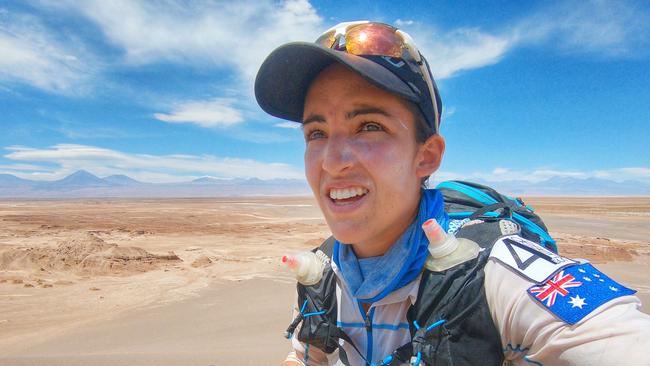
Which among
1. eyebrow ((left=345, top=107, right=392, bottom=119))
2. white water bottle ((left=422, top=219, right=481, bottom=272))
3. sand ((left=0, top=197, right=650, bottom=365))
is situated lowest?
sand ((left=0, top=197, right=650, bottom=365))

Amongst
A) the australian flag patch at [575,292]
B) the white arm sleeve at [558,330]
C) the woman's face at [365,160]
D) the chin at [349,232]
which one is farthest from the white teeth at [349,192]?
the australian flag patch at [575,292]

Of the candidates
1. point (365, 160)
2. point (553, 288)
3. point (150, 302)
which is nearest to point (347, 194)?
point (365, 160)

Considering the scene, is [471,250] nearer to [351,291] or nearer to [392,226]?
[392,226]

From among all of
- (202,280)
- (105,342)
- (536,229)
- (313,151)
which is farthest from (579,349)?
(202,280)

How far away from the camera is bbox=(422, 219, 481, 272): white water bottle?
119 centimetres

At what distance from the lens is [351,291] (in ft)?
4.80

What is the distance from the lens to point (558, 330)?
0.93m

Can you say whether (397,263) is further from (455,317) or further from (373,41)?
(373,41)

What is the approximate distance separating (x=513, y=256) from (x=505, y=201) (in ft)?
1.84


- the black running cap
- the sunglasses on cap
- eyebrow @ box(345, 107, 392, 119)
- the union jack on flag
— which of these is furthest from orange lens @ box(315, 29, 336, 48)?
the union jack on flag

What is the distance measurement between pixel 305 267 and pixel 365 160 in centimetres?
55

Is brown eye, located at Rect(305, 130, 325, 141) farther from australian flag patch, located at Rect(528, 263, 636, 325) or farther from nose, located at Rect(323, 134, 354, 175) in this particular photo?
australian flag patch, located at Rect(528, 263, 636, 325)

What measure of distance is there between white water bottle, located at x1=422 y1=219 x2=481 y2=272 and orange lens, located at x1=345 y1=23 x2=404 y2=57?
0.68 meters

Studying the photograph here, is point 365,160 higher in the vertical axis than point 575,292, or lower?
higher
